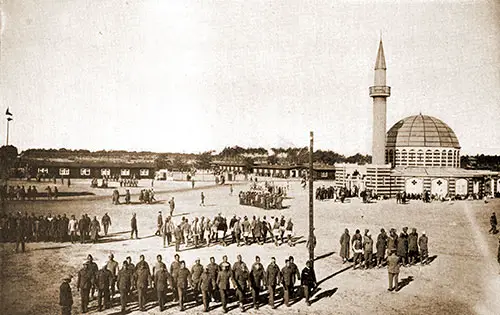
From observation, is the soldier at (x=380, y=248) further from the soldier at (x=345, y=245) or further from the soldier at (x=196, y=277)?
the soldier at (x=196, y=277)

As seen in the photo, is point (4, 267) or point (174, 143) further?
point (174, 143)

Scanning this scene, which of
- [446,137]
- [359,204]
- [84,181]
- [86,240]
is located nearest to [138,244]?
[86,240]

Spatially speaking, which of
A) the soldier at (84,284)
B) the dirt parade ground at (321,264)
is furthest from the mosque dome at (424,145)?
the soldier at (84,284)

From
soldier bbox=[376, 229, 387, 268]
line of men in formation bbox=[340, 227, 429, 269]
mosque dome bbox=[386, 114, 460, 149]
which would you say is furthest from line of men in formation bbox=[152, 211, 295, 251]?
mosque dome bbox=[386, 114, 460, 149]

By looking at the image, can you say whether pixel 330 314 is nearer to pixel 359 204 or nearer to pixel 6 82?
pixel 6 82

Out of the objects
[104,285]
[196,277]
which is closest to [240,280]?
[196,277]

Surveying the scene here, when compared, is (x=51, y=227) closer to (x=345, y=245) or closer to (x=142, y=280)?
(x=142, y=280)
